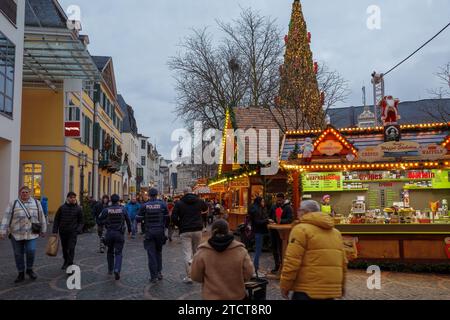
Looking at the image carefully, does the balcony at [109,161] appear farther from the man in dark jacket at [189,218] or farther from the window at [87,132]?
the man in dark jacket at [189,218]

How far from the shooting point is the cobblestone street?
292 inches

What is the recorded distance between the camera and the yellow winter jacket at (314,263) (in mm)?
4117

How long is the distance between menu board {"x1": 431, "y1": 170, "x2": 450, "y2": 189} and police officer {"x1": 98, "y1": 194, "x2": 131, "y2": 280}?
852 centimetres

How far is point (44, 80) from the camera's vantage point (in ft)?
73.7

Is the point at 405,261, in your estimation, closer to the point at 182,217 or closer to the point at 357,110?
the point at 182,217

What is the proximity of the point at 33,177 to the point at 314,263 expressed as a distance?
2285 centimetres

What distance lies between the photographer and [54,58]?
20.7 metres

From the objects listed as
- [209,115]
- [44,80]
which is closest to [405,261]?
[44,80]

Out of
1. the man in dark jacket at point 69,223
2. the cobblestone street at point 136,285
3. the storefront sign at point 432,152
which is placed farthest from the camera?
the storefront sign at point 432,152

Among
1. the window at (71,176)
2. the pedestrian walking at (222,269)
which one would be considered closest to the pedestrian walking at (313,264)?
the pedestrian walking at (222,269)

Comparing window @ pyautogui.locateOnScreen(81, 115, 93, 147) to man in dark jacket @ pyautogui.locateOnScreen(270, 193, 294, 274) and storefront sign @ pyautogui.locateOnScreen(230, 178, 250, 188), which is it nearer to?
storefront sign @ pyautogui.locateOnScreen(230, 178, 250, 188)

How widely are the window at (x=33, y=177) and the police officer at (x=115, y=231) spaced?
1669 cm

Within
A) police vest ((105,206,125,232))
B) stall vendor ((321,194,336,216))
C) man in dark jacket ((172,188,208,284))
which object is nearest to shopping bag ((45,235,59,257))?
police vest ((105,206,125,232))

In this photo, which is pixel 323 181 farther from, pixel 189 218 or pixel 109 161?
pixel 109 161
